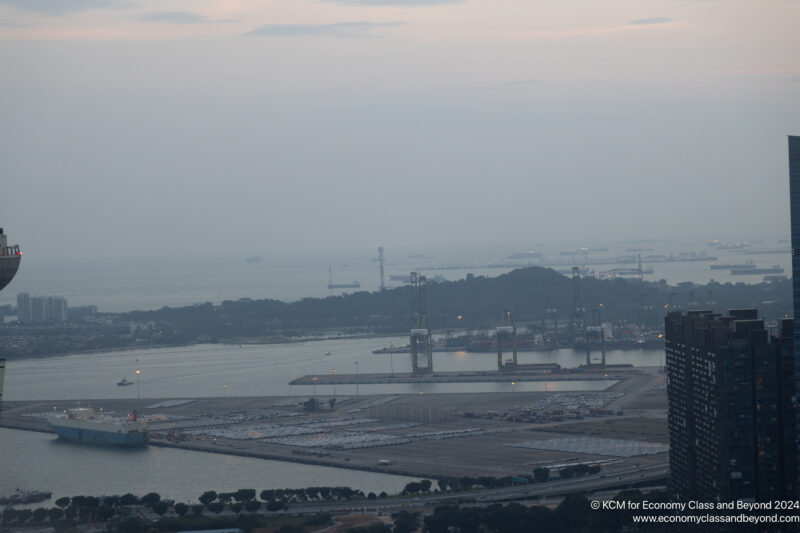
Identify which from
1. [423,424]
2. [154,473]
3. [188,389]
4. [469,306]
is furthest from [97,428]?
[469,306]

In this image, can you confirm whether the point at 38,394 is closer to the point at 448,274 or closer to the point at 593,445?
the point at 593,445

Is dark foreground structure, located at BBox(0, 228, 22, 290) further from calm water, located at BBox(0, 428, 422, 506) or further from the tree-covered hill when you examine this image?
the tree-covered hill

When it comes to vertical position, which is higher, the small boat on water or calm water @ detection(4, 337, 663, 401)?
calm water @ detection(4, 337, 663, 401)

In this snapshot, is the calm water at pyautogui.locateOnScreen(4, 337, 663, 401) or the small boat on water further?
the calm water at pyautogui.locateOnScreen(4, 337, 663, 401)

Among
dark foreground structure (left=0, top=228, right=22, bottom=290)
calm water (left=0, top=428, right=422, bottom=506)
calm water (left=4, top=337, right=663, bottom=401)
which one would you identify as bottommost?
calm water (left=0, top=428, right=422, bottom=506)

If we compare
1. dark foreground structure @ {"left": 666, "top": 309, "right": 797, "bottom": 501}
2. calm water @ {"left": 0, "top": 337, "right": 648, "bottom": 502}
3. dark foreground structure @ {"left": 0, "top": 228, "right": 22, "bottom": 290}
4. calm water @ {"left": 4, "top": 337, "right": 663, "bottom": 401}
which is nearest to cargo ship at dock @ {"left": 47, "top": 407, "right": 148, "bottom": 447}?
calm water @ {"left": 0, "top": 337, "right": 648, "bottom": 502}
